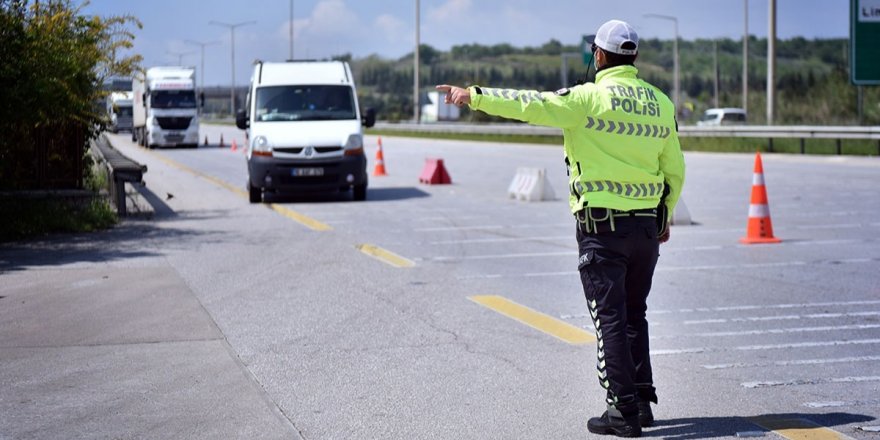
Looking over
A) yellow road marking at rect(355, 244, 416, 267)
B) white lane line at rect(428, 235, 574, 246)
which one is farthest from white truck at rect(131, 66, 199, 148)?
yellow road marking at rect(355, 244, 416, 267)

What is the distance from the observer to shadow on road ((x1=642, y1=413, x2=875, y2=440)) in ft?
19.6

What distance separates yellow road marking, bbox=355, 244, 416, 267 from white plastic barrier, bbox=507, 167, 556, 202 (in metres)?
7.16

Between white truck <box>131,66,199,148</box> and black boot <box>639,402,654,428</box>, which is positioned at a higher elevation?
white truck <box>131,66,199,148</box>

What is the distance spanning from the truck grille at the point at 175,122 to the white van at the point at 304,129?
29073 millimetres

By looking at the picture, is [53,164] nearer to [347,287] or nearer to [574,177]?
[347,287]

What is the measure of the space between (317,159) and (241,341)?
13560mm

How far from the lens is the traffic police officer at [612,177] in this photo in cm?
582

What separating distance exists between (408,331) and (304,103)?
14.7 m

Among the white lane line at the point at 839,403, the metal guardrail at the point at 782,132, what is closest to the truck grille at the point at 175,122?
the metal guardrail at the point at 782,132

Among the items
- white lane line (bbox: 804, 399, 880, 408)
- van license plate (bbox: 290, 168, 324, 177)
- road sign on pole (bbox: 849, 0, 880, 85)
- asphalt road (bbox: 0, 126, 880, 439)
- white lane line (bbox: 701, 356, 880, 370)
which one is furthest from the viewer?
road sign on pole (bbox: 849, 0, 880, 85)

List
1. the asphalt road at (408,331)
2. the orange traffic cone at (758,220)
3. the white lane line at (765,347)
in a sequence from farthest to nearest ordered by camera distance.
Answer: the orange traffic cone at (758,220) < the white lane line at (765,347) < the asphalt road at (408,331)

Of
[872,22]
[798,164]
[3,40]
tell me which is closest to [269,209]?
[3,40]

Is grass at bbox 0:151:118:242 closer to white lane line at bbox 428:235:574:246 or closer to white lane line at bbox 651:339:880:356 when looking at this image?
white lane line at bbox 428:235:574:246

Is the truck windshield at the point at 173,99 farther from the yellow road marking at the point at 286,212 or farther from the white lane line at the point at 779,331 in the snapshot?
the white lane line at the point at 779,331
